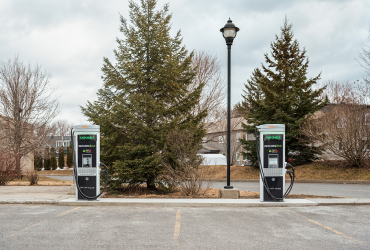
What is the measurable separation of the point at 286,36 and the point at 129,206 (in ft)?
72.2

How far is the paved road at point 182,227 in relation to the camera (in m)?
5.32

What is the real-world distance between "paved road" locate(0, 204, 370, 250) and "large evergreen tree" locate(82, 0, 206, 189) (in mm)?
3713

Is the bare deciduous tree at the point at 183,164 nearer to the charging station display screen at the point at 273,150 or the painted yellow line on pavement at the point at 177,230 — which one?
the charging station display screen at the point at 273,150

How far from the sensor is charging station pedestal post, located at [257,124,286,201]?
9172 millimetres

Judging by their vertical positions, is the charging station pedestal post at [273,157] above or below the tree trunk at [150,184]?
above

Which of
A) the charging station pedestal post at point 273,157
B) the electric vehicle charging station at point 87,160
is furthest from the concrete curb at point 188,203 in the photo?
the charging station pedestal post at point 273,157

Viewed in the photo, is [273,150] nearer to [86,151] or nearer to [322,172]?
[86,151]

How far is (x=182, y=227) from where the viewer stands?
256 inches

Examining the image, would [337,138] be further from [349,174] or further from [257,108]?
[257,108]

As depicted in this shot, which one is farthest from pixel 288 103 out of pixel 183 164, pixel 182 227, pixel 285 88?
pixel 182 227

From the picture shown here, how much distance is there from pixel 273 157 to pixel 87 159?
5.72 m

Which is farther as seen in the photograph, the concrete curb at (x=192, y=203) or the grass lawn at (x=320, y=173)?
the grass lawn at (x=320, y=173)

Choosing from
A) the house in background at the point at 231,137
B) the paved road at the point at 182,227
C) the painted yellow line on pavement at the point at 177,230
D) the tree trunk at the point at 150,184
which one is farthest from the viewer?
the house in background at the point at 231,137

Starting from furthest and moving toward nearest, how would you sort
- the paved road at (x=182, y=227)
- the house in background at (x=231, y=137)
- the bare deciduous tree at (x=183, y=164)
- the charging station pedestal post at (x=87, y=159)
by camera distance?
1. the house in background at (x=231, y=137)
2. the bare deciduous tree at (x=183, y=164)
3. the charging station pedestal post at (x=87, y=159)
4. the paved road at (x=182, y=227)
